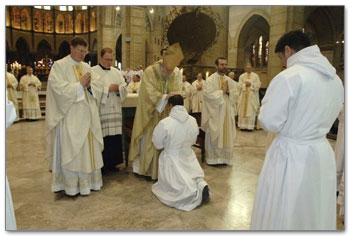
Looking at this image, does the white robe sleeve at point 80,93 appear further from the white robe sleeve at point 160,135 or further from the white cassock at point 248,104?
the white cassock at point 248,104

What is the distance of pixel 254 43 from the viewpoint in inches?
763

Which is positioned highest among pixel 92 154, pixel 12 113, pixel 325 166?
pixel 12 113

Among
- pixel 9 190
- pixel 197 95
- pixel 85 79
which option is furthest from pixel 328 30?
pixel 9 190

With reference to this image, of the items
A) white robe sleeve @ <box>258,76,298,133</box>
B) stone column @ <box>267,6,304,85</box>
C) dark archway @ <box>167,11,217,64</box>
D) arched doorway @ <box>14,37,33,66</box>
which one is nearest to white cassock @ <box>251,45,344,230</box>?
white robe sleeve @ <box>258,76,298,133</box>

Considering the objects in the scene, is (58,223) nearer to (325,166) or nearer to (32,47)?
(325,166)

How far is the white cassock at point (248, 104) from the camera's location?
9031 mm

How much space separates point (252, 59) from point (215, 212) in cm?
1757

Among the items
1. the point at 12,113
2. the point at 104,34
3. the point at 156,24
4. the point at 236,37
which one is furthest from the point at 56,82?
the point at 236,37

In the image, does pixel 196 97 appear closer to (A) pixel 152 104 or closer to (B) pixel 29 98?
(B) pixel 29 98

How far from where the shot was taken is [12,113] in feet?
6.39

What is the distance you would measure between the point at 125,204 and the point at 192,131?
116 cm

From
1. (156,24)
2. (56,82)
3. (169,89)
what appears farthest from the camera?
(156,24)

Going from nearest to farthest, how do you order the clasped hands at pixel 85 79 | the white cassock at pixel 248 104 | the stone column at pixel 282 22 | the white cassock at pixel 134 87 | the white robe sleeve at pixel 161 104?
the clasped hands at pixel 85 79 < the white robe sleeve at pixel 161 104 < the white cassock at pixel 248 104 < the white cassock at pixel 134 87 < the stone column at pixel 282 22

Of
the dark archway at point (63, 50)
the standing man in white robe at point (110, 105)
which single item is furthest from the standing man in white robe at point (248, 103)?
the dark archway at point (63, 50)
